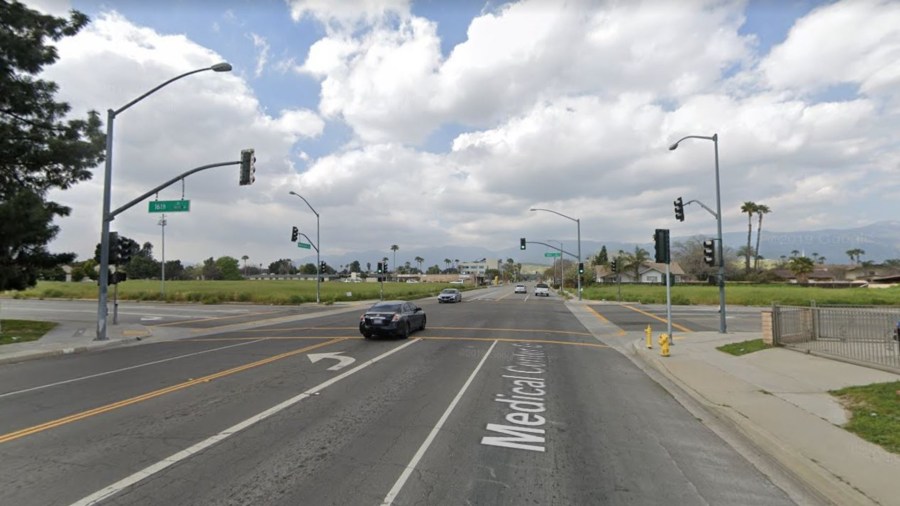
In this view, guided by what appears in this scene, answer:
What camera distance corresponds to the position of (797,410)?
781 centimetres

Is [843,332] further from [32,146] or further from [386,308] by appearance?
[32,146]

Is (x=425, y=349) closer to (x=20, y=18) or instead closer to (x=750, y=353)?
(x=750, y=353)

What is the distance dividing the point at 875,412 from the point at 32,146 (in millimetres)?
28180

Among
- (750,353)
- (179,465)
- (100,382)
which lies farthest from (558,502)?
(750,353)

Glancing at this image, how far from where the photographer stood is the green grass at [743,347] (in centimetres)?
1437

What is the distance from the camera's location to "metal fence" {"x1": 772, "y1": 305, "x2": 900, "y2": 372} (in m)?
11.3

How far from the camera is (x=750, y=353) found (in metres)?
14.0

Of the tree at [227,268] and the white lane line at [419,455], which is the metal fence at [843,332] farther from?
the tree at [227,268]

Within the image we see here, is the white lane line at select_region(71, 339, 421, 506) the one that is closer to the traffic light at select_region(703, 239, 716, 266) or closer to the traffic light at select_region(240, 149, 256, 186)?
the traffic light at select_region(240, 149, 256, 186)

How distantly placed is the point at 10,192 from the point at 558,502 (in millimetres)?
25433

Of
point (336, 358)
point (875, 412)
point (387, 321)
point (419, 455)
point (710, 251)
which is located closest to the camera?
point (419, 455)

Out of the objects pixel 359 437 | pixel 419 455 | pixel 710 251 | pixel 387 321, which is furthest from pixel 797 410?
pixel 710 251

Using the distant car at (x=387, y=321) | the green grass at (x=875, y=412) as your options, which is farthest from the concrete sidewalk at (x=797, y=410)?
the distant car at (x=387, y=321)

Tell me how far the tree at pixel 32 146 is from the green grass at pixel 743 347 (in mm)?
24175
